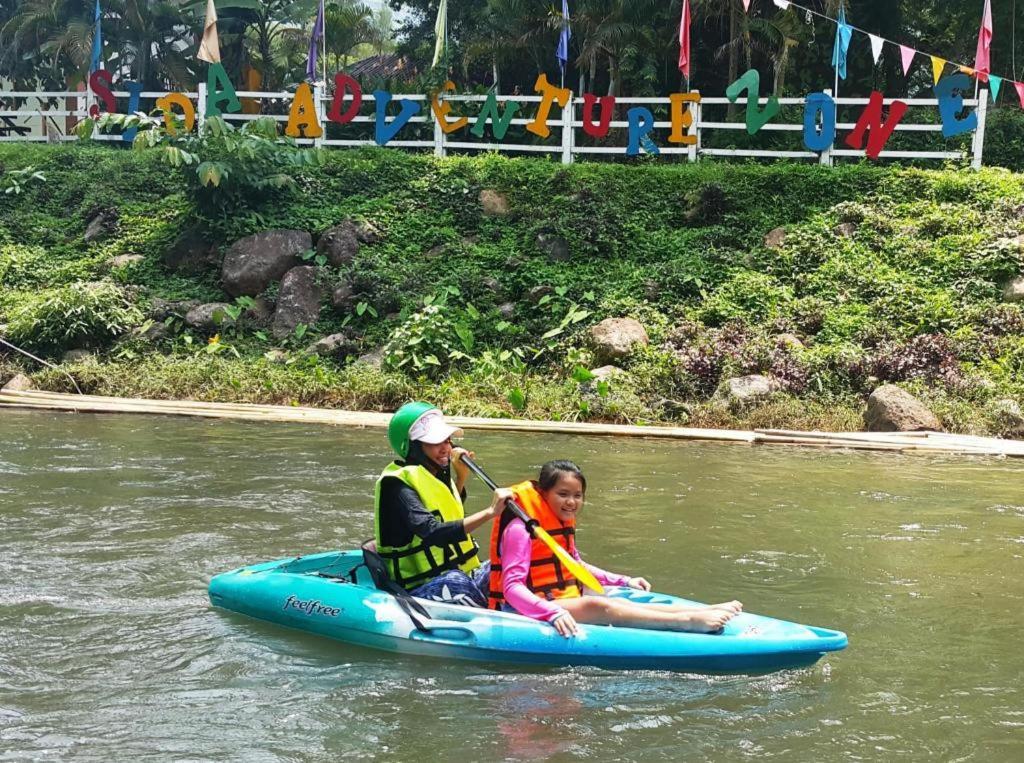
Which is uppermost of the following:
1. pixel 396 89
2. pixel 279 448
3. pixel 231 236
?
pixel 396 89

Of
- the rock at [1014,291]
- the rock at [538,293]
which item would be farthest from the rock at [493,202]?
the rock at [1014,291]

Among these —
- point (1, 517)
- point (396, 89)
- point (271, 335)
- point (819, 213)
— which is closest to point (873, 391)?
point (819, 213)

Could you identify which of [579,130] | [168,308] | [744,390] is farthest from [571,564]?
[579,130]

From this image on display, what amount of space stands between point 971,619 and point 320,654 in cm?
330

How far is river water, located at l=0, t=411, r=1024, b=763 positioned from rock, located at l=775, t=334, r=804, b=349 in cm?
231

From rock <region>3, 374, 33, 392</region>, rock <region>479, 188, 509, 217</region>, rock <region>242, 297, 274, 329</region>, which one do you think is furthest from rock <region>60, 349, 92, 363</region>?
rock <region>479, 188, 509, 217</region>

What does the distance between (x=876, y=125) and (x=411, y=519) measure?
43.7ft

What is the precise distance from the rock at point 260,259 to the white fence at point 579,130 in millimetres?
2861

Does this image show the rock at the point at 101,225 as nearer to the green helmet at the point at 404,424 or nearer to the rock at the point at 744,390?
the rock at the point at 744,390

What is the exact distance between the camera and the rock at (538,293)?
14852 mm

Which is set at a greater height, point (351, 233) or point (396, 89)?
point (396, 89)

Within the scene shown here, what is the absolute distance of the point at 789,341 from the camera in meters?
13.1

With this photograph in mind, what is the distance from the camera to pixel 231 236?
53.8ft

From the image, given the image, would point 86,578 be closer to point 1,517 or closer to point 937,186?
point 1,517
